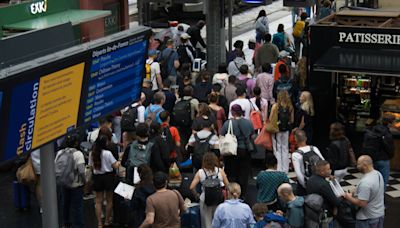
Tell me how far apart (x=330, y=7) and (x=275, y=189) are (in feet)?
48.0

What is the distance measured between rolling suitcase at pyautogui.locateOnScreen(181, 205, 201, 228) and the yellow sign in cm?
320

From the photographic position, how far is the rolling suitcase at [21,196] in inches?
521

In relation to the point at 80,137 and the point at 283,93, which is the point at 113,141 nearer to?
the point at 80,137

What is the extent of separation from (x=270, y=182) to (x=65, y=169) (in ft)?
9.27

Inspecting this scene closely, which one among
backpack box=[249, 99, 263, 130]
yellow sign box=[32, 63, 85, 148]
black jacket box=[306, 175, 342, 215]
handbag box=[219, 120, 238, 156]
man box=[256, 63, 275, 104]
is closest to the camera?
yellow sign box=[32, 63, 85, 148]

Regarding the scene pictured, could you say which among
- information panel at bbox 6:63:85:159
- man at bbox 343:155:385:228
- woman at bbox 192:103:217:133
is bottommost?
man at bbox 343:155:385:228

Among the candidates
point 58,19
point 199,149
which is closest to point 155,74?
point 58,19

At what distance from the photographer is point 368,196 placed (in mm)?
10555

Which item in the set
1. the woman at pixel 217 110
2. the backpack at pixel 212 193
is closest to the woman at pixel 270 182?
the backpack at pixel 212 193

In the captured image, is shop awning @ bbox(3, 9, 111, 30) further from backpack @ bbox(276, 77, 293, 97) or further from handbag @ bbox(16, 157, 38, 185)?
backpack @ bbox(276, 77, 293, 97)

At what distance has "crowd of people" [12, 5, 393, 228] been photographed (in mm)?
10102

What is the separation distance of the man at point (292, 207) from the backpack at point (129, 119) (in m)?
4.05

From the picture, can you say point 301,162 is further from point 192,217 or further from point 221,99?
point 221,99


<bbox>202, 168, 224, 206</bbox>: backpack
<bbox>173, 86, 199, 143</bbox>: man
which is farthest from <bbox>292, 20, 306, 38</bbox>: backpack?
<bbox>202, 168, 224, 206</bbox>: backpack
